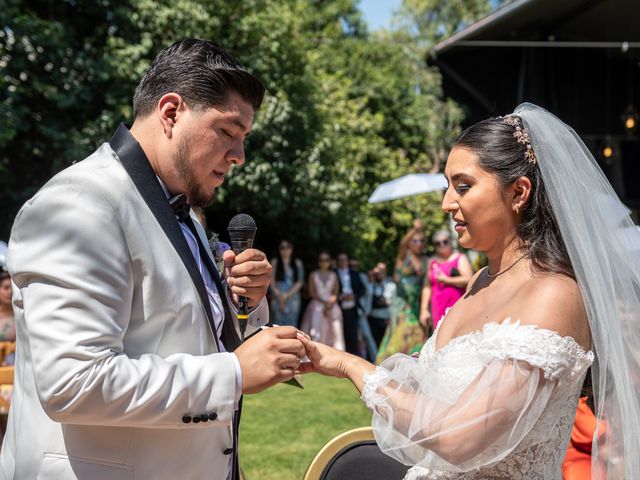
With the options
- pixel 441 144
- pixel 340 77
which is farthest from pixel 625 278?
pixel 441 144

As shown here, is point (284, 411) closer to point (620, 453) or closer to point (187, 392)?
point (620, 453)

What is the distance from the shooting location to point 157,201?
214cm

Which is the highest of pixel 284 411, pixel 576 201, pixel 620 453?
pixel 576 201

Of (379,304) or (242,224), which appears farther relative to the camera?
(379,304)

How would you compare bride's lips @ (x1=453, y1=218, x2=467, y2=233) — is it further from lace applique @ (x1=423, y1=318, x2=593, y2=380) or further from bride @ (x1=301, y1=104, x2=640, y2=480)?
lace applique @ (x1=423, y1=318, x2=593, y2=380)

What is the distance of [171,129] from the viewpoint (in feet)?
7.22

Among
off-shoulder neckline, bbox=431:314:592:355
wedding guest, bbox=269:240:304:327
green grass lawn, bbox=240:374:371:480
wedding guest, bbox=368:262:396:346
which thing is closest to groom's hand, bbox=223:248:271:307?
off-shoulder neckline, bbox=431:314:592:355

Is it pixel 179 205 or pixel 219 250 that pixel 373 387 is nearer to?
pixel 219 250

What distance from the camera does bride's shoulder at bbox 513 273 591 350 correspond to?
7.93 ft

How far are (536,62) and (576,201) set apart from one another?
792cm

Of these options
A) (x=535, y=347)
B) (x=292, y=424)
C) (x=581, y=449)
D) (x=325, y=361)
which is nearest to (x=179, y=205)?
(x=325, y=361)

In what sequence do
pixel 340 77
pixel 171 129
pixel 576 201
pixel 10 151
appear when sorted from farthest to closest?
pixel 340 77, pixel 10 151, pixel 576 201, pixel 171 129

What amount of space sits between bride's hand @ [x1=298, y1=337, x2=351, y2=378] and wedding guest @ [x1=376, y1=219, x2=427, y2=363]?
7.21m

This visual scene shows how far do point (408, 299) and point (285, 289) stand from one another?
3.64 m
